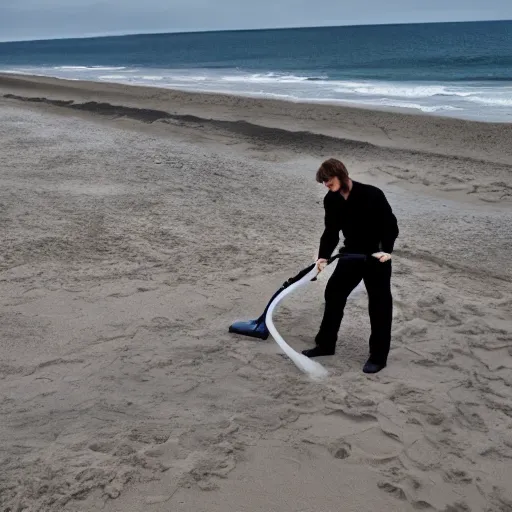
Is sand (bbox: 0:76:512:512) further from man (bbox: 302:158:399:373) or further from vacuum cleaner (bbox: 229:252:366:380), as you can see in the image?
man (bbox: 302:158:399:373)

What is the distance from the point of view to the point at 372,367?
4.52 meters

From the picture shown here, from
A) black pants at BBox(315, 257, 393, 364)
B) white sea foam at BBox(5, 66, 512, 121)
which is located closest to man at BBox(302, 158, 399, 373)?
black pants at BBox(315, 257, 393, 364)

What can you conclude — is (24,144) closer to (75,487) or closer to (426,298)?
(426,298)

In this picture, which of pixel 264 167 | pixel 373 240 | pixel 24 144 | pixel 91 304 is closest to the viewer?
pixel 373 240

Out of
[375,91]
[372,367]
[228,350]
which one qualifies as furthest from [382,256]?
[375,91]

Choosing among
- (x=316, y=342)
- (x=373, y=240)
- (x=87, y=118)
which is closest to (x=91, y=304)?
(x=316, y=342)

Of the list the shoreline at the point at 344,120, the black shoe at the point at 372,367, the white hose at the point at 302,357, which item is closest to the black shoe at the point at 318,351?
the white hose at the point at 302,357

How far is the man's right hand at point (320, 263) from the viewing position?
4.39m

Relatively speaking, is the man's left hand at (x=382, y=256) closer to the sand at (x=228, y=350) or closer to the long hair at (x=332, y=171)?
the long hair at (x=332, y=171)

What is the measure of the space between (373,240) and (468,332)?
1.43 meters

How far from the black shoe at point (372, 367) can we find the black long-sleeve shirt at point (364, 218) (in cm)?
83

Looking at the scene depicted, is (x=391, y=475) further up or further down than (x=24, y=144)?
further down

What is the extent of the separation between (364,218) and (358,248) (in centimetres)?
24

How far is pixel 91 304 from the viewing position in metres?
5.56
